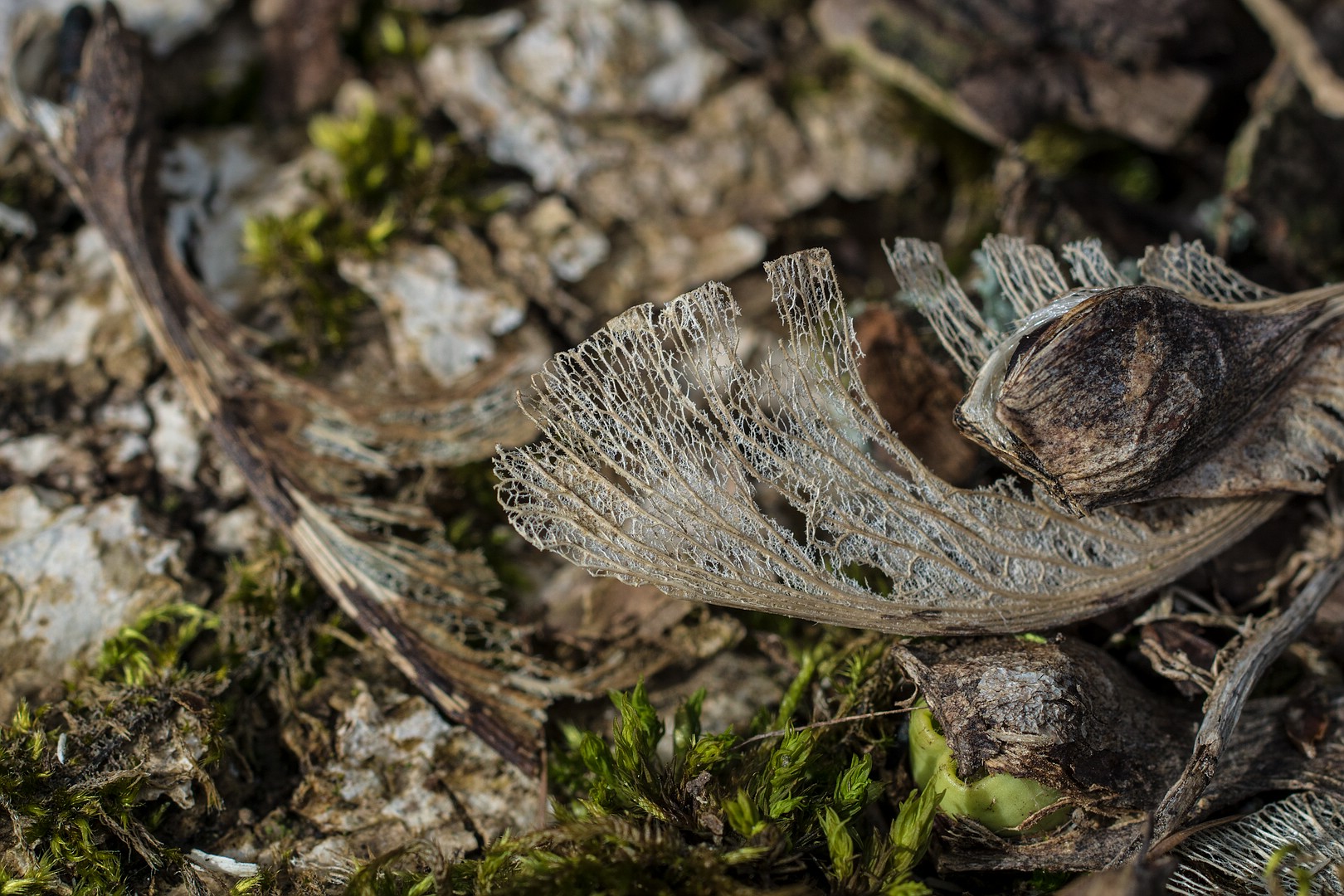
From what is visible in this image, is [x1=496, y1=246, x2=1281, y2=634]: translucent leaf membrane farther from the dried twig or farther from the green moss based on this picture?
the dried twig

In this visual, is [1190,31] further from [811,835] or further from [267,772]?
[267,772]

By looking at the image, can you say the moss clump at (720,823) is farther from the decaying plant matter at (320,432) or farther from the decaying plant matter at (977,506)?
the decaying plant matter at (320,432)

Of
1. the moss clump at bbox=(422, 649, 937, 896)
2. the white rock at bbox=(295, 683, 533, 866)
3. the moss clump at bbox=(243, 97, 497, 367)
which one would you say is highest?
the moss clump at bbox=(243, 97, 497, 367)

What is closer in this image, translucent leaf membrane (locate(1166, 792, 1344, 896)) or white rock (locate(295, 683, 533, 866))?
translucent leaf membrane (locate(1166, 792, 1344, 896))

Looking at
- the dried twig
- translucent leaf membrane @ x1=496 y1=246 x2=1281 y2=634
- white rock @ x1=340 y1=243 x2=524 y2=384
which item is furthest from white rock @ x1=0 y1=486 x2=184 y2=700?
the dried twig

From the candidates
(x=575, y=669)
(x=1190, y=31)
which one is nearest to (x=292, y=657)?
(x=575, y=669)

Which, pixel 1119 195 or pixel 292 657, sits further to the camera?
pixel 1119 195

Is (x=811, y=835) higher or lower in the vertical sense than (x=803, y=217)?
lower
